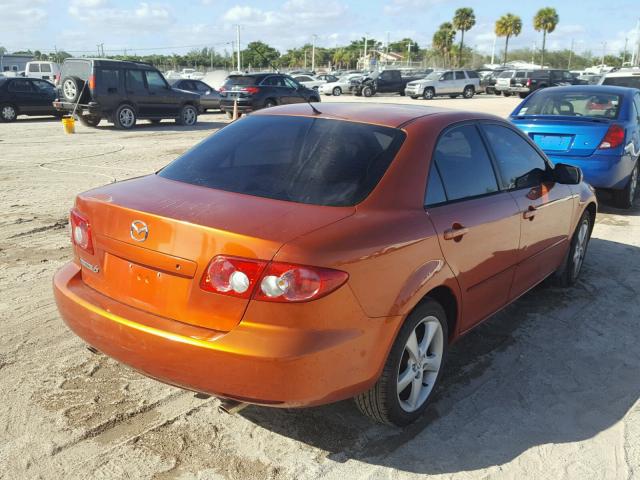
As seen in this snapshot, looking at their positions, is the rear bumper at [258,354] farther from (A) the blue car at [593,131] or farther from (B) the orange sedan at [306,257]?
(A) the blue car at [593,131]

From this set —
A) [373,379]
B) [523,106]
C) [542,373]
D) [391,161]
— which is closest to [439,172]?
[391,161]

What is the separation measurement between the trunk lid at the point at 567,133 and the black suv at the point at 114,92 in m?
12.2

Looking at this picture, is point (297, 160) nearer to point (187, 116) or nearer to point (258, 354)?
point (258, 354)

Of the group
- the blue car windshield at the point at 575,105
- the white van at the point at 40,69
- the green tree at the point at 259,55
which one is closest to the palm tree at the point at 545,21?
the green tree at the point at 259,55

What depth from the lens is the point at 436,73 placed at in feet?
117

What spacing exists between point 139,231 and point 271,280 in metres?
0.71

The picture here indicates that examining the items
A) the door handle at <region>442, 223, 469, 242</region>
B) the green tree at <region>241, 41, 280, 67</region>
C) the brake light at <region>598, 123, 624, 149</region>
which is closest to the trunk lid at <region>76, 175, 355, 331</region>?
the door handle at <region>442, 223, 469, 242</region>

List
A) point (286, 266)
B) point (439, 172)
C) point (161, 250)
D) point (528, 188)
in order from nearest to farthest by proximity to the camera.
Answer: point (286, 266)
point (161, 250)
point (439, 172)
point (528, 188)

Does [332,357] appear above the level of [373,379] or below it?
above

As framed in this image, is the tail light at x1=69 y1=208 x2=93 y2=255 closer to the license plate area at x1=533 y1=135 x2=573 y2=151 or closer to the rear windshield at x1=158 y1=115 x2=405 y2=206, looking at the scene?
the rear windshield at x1=158 y1=115 x2=405 y2=206

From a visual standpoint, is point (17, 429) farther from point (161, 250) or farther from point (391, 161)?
point (391, 161)

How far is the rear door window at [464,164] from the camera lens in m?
3.40

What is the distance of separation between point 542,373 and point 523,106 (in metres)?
5.96

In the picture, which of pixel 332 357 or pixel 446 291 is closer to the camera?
pixel 332 357
